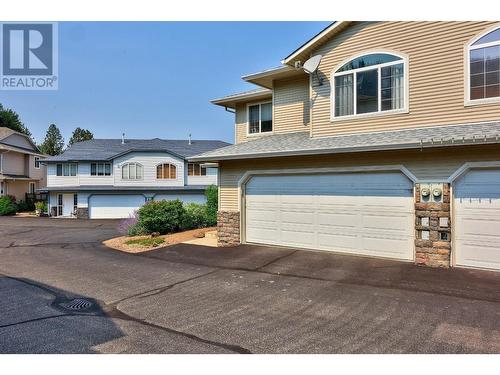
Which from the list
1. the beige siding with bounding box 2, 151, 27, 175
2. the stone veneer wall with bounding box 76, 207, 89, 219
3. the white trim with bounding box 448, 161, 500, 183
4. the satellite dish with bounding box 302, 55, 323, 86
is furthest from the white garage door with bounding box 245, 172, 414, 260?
the beige siding with bounding box 2, 151, 27, 175

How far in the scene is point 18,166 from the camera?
35750 millimetres

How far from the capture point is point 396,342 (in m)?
4.39

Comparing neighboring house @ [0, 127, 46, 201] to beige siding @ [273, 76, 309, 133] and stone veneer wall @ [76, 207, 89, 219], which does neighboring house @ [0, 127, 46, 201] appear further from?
beige siding @ [273, 76, 309, 133]

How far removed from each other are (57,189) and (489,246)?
100 ft

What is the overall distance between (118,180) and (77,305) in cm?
2430

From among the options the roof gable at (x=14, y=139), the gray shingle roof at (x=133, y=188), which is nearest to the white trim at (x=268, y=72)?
the gray shingle roof at (x=133, y=188)

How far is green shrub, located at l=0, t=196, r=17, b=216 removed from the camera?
3005 cm

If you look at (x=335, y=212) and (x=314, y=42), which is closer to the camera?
(x=335, y=212)

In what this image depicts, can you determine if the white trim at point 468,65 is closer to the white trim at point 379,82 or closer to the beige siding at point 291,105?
the white trim at point 379,82

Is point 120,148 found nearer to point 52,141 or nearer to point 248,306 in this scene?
point 248,306

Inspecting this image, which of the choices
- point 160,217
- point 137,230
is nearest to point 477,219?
point 160,217

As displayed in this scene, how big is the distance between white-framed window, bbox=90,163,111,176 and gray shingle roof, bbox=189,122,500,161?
2042 centimetres

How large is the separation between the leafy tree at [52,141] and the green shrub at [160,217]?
54.2 m
